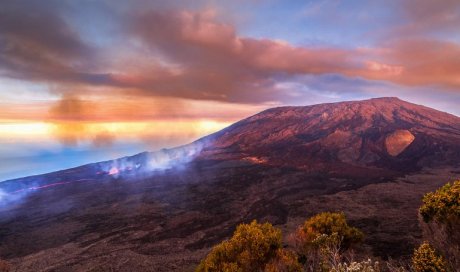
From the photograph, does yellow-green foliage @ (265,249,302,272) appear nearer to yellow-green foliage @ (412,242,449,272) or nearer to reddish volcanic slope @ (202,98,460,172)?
yellow-green foliage @ (412,242,449,272)

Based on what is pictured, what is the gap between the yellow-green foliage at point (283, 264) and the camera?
54.2ft

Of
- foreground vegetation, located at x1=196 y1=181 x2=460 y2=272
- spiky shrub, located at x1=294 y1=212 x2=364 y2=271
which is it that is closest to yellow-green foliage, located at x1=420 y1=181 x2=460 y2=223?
foreground vegetation, located at x1=196 y1=181 x2=460 y2=272

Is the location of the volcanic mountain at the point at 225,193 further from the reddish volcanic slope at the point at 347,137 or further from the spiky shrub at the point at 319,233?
the spiky shrub at the point at 319,233

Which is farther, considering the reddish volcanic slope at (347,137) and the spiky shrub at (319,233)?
the reddish volcanic slope at (347,137)

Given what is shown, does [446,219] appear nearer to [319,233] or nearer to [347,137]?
[319,233]

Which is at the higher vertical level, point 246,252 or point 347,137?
point 347,137

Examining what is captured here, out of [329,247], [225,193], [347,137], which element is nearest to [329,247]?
[329,247]

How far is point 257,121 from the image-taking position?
13550 centimetres

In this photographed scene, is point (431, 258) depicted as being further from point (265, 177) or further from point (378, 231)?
point (265, 177)

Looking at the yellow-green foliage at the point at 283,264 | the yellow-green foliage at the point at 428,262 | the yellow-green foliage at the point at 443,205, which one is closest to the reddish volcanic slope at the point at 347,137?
the yellow-green foliage at the point at 283,264

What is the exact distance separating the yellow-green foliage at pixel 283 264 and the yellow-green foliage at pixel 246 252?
604 mm

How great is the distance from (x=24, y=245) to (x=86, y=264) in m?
12.6

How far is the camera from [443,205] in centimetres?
1390

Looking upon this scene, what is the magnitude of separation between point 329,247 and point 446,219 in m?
6.68
